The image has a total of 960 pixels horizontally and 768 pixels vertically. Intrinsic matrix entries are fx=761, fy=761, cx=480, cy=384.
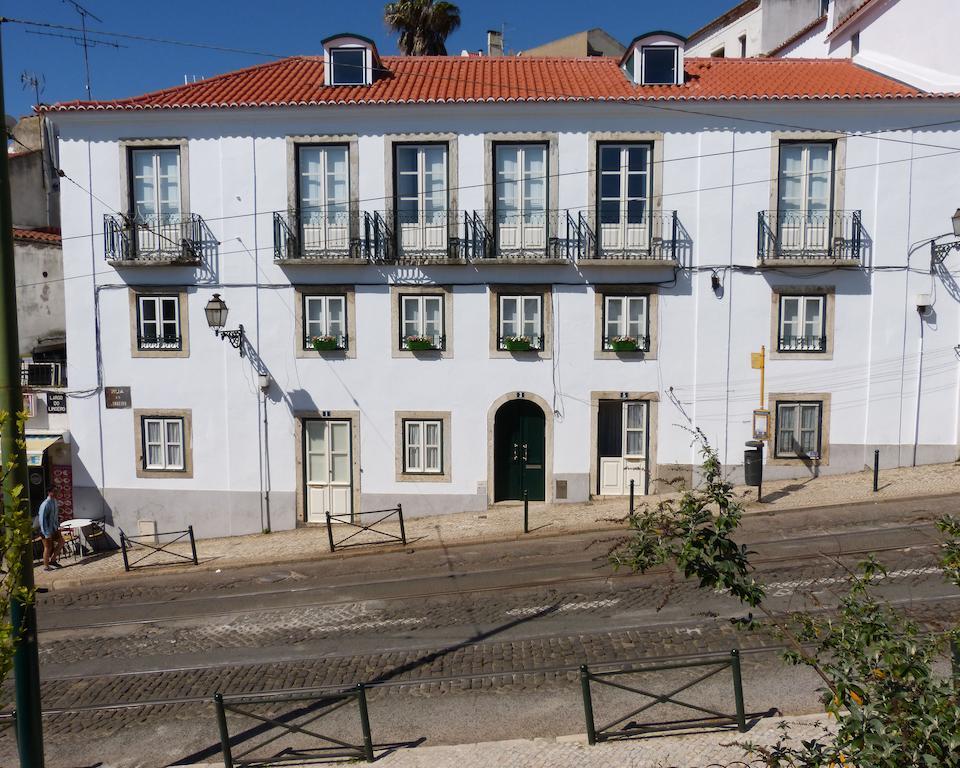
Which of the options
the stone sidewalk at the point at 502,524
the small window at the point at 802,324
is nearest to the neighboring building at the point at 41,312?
the stone sidewalk at the point at 502,524

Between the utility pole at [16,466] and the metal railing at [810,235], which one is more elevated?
the metal railing at [810,235]

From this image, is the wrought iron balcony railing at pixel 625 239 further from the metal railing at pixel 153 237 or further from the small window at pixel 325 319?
the metal railing at pixel 153 237

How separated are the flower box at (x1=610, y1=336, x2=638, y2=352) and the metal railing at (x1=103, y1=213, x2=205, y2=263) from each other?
9039mm

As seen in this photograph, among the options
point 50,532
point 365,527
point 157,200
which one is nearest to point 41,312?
point 157,200

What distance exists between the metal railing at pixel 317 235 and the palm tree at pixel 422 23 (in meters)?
14.1

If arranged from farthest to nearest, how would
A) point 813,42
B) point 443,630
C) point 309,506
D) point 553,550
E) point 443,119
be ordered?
point 813,42 < point 309,506 < point 443,119 < point 553,550 < point 443,630

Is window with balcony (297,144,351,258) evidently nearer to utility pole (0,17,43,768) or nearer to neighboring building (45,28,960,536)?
neighboring building (45,28,960,536)

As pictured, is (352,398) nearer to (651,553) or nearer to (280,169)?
(280,169)

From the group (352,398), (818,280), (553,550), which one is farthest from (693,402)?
(352,398)

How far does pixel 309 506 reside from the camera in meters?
16.9

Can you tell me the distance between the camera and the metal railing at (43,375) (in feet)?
59.2

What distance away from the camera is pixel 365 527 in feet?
48.6

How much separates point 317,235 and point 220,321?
8.92ft

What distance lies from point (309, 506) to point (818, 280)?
39.1ft
